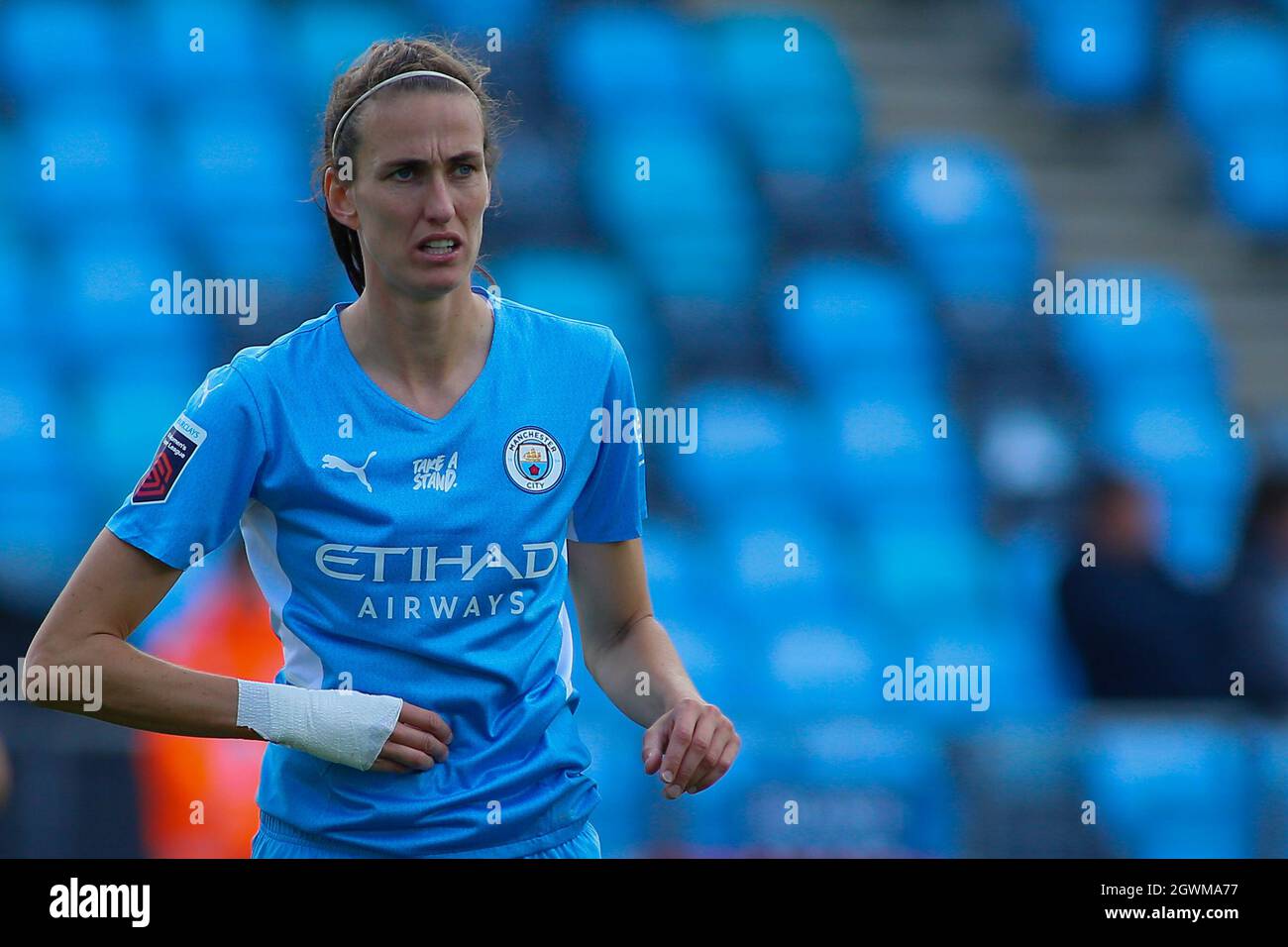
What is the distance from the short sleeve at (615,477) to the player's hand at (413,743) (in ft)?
0.96

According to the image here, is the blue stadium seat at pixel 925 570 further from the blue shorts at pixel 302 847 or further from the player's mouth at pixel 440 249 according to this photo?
the player's mouth at pixel 440 249

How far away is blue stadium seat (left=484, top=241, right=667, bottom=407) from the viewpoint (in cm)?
375

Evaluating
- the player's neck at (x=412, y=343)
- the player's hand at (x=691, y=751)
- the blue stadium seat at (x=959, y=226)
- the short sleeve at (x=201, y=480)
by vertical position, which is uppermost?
the blue stadium seat at (x=959, y=226)

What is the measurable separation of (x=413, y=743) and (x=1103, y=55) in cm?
377

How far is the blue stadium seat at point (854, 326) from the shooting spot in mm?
3863

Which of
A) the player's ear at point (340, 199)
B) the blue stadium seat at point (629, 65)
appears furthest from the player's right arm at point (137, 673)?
the blue stadium seat at point (629, 65)

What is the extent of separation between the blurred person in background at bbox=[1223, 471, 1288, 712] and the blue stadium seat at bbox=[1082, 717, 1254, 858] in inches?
14.9

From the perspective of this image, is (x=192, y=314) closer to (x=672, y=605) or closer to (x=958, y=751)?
(x=672, y=605)

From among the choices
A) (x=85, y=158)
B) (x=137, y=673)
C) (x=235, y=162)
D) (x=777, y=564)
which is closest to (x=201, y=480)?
(x=137, y=673)

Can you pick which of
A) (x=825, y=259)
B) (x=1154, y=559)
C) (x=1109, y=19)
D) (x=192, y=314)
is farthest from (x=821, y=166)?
(x=192, y=314)

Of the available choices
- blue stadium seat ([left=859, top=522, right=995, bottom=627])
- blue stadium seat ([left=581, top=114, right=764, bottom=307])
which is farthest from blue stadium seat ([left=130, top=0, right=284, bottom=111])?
blue stadium seat ([left=859, top=522, right=995, bottom=627])

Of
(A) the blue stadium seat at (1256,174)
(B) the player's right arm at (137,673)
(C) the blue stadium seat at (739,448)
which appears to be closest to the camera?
(B) the player's right arm at (137,673)
